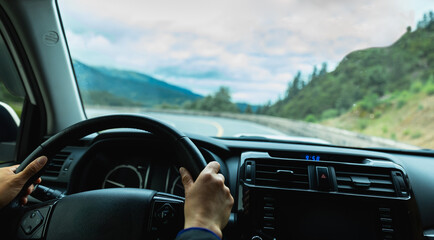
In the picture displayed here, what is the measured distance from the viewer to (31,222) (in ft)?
5.53

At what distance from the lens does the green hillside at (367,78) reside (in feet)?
10.5

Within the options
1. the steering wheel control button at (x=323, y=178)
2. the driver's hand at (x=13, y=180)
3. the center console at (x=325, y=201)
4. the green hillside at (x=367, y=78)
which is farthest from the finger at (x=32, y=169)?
the green hillside at (x=367, y=78)

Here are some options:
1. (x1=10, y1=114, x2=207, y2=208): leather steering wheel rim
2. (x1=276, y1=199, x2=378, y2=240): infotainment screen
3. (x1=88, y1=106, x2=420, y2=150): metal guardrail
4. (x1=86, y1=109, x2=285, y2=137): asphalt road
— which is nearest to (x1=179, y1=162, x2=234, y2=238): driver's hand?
(x1=10, y1=114, x2=207, y2=208): leather steering wheel rim

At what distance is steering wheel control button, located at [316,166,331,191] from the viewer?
2.26 metres

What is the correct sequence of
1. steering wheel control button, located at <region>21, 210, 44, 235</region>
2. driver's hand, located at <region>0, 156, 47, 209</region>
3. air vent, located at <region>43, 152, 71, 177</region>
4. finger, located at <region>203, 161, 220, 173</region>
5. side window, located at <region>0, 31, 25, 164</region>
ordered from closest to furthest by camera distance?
1. finger, located at <region>203, 161, 220, 173</region>
2. driver's hand, located at <region>0, 156, 47, 209</region>
3. steering wheel control button, located at <region>21, 210, 44, 235</region>
4. air vent, located at <region>43, 152, 71, 177</region>
5. side window, located at <region>0, 31, 25, 164</region>

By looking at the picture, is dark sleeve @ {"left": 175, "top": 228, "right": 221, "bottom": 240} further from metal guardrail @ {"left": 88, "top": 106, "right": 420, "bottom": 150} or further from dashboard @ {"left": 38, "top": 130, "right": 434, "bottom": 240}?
metal guardrail @ {"left": 88, "top": 106, "right": 420, "bottom": 150}

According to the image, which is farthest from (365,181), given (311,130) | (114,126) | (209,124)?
(209,124)

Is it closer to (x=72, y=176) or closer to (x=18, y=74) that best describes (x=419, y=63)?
(x=72, y=176)

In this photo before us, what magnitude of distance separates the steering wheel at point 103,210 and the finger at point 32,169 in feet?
0.14

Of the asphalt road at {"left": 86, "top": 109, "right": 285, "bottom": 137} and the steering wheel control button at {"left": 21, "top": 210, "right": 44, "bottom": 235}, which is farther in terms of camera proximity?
the asphalt road at {"left": 86, "top": 109, "right": 285, "bottom": 137}

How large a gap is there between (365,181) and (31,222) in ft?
7.43

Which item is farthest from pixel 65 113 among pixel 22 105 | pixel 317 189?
pixel 317 189

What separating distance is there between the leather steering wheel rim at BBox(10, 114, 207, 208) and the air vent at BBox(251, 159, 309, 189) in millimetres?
928

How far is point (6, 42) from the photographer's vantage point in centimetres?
290
